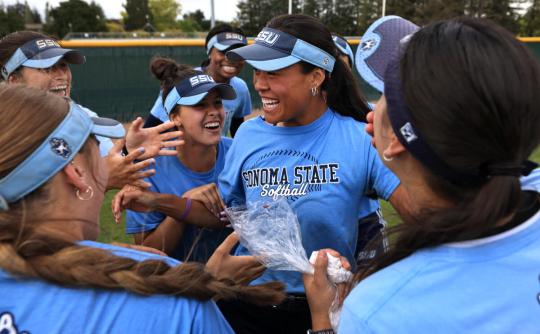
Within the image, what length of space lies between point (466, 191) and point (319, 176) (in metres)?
1.22

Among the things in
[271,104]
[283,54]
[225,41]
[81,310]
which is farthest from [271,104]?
[225,41]

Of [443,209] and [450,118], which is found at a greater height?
[450,118]

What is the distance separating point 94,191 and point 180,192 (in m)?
1.58

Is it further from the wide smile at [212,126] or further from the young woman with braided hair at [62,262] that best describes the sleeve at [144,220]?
the young woman with braided hair at [62,262]

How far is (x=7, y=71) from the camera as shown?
12.2 ft

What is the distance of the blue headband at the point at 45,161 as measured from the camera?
1.32 meters

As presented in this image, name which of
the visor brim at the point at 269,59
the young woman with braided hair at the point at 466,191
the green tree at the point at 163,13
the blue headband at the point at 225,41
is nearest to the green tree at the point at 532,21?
the blue headband at the point at 225,41

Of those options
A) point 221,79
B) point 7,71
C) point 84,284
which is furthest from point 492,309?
point 221,79

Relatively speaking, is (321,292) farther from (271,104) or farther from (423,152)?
(271,104)

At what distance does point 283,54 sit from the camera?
8.48ft

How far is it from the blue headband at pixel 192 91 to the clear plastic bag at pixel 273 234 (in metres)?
1.15

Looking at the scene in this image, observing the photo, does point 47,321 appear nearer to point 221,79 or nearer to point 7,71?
point 7,71

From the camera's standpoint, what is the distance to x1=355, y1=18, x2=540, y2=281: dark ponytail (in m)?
1.11

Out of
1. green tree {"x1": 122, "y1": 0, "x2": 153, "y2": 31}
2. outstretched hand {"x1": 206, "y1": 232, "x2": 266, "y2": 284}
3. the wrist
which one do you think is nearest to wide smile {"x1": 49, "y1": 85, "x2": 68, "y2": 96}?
outstretched hand {"x1": 206, "y1": 232, "x2": 266, "y2": 284}
